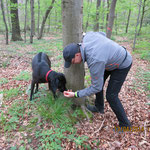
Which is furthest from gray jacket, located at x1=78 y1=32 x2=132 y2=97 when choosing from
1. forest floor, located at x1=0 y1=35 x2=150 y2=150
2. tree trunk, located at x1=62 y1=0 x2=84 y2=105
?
forest floor, located at x1=0 y1=35 x2=150 y2=150

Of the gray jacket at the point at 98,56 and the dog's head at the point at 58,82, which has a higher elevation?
the gray jacket at the point at 98,56

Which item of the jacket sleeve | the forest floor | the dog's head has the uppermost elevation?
the jacket sleeve

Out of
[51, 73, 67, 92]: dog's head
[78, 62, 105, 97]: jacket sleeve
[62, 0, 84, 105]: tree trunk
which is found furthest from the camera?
→ [51, 73, 67, 92]: dog's head

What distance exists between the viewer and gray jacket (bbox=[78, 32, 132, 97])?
1885 mm

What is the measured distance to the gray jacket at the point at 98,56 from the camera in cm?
188

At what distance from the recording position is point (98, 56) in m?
1.87

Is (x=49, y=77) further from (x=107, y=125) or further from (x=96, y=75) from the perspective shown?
(x=107, y=125)

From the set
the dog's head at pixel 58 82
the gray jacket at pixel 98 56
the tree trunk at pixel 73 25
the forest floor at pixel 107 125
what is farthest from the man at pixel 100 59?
the forest floor at pixel 107 125

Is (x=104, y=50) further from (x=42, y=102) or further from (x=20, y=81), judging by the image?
(x=20, y=81)

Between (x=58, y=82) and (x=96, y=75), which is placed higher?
(x=96, y=75)

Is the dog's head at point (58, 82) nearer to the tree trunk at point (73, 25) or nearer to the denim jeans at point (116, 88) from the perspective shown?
the tree trunk at point (73, 25)

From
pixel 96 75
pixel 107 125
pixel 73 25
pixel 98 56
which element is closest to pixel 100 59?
pixel 98 56

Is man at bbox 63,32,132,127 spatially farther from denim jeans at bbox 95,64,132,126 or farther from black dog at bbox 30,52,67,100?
black dog at bbox 30,52,67,100

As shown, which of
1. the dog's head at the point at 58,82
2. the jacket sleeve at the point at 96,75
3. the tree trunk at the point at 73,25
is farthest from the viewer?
the dog's head at the point at 58,82
